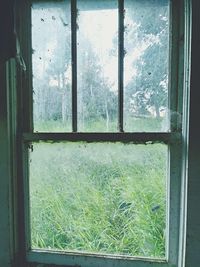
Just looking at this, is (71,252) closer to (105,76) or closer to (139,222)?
(139,222)

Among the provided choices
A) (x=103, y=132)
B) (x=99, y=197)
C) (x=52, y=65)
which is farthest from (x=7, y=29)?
(x=99, y=197)

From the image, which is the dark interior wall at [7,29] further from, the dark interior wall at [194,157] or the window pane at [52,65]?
the dark interior wall at [194,157]

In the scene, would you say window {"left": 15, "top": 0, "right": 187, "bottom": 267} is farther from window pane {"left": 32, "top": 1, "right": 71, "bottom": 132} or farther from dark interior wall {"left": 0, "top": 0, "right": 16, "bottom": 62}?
dark interior wall {"left": 0, "top": 0, "right": 16, "bottom": 62}

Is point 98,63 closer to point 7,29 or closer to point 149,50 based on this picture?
point 149,50

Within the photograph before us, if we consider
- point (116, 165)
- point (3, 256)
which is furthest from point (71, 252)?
point (116, 165)

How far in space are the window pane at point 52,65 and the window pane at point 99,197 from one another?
123 mm

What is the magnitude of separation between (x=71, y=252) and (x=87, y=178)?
13.2 inches

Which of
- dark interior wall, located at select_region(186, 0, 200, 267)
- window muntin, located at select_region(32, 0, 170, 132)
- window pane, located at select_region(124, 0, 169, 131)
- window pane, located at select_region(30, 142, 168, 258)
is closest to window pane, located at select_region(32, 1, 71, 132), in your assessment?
window muntin, located at select_region(32, 0, 170, 132)

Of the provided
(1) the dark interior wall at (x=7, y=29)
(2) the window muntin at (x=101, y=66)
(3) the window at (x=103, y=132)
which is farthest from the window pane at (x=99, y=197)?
(1) the dark interior wall at (x=7, y=29)

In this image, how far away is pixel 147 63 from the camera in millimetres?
1221

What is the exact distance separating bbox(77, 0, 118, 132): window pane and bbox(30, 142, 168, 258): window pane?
5.2 inches

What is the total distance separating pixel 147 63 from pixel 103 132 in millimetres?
340

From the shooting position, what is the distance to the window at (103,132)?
121cm

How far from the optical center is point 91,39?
4.12 ft
